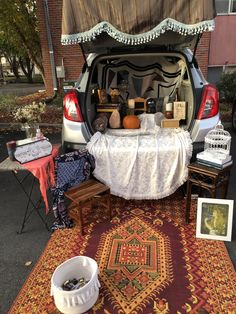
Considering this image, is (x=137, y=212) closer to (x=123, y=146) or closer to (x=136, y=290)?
(x=123, y=146)

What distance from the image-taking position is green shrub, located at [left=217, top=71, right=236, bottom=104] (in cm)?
799

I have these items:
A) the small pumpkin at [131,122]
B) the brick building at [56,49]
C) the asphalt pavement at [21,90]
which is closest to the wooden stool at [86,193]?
the small pumpkin at [131,122]

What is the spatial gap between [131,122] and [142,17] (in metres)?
A: 1.53

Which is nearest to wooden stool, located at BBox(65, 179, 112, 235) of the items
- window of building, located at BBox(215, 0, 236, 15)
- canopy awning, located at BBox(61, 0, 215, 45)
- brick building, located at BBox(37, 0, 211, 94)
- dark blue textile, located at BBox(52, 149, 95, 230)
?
dark blue textile, located at BBox(52, 149, 95, 230)

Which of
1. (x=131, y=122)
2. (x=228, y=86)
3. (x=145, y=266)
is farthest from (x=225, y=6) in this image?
(x=145, y=266)

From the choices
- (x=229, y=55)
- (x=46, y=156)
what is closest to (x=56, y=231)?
(x=46, y=156)

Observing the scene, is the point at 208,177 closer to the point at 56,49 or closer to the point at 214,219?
the point at 214,219

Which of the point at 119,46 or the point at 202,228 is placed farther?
the point at 119,46

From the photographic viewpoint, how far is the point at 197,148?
317 centimetres

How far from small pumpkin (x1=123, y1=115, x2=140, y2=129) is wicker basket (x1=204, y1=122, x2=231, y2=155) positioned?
1133 mm

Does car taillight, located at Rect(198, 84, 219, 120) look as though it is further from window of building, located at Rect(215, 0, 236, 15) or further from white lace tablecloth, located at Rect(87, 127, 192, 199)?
window of building, located at Rect(215, 0, 236, 15)

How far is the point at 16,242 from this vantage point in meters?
2.88

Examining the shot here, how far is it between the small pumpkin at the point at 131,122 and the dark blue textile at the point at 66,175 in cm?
94

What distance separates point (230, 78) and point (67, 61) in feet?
18.5
